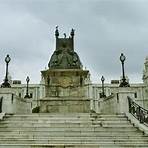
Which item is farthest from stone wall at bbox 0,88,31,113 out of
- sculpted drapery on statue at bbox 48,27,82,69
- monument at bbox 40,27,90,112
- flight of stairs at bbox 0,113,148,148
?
sculpted drapery on statue at bbox 48,27,82,69

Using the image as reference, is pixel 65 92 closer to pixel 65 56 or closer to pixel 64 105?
pixel 64 105

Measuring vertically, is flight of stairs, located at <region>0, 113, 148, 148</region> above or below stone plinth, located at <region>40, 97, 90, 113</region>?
below

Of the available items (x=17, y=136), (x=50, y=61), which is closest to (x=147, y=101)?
(x=50, y=61)

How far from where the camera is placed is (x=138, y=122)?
15578mm

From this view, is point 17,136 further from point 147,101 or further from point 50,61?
point 147,101

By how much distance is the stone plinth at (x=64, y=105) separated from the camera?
21.9 metres

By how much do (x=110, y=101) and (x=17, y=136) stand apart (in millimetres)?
10208

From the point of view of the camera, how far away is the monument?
22.1 meters

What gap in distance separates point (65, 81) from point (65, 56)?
2476 mm

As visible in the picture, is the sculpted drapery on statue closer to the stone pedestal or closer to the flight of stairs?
the stone pedestal

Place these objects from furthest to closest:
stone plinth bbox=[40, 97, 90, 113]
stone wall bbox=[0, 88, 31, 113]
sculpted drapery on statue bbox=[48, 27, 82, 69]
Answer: sculpted drapery on statue bbox=[48, 27, 82, 69] < stone plinth bbox=[40, 97, 90, 113] < stone wall bbox=[0, 88, 31, 113]

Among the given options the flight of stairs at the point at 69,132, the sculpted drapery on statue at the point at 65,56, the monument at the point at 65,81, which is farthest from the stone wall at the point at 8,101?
the sculpted drapery on statue at the point at 65,56

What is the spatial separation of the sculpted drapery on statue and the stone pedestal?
0.80m

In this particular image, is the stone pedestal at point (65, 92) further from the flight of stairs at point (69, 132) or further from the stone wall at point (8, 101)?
the flight of stairs at point (69, 132)
